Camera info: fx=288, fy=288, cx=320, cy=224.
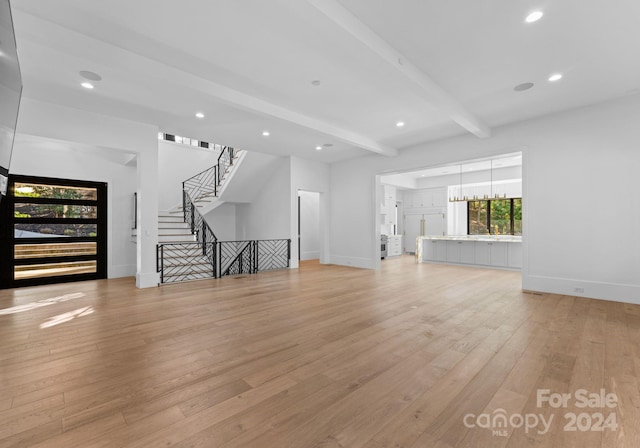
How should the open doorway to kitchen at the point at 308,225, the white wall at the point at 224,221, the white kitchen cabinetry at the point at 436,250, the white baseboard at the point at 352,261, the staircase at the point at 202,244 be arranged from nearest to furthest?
the staircase at the point at 202,244 → the white baseboard at the point at 352,261 → the white kitchen cabinetry at the point at 436,250 → the open doorway to kitchen at the point at 308,225 → the white wall at the point at 224,221

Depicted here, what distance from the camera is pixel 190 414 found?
177 cm

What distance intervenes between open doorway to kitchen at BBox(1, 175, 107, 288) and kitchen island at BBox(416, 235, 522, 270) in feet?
29.2

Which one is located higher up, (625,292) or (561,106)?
(561,106)

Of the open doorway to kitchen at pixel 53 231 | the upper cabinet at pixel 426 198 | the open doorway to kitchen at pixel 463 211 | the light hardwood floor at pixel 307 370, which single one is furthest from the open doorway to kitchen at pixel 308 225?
the light hardwood floor at pixel 307 370

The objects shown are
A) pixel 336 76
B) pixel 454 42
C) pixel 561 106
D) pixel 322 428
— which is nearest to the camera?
pixel 322 428

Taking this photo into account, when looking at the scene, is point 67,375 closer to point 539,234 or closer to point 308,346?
point 308,346

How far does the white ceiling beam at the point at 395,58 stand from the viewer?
2.58 m

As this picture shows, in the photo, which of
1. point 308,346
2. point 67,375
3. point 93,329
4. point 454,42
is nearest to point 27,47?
point 93,329

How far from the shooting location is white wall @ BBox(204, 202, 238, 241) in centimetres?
1072

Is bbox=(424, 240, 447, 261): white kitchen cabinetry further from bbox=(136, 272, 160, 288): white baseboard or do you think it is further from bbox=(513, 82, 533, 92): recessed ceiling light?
bbox=(136, 272, 160, 288): white baseboard

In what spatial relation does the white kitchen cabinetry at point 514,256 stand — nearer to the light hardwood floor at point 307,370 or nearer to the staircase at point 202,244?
the light hardwood floor at point 307,370

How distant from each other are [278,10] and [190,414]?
332cm

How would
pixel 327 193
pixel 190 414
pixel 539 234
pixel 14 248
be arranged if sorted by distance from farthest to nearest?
pixel 327 193
pixel 14 248
pixel 539 234
pixel 190 414

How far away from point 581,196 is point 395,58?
13.5 ft
